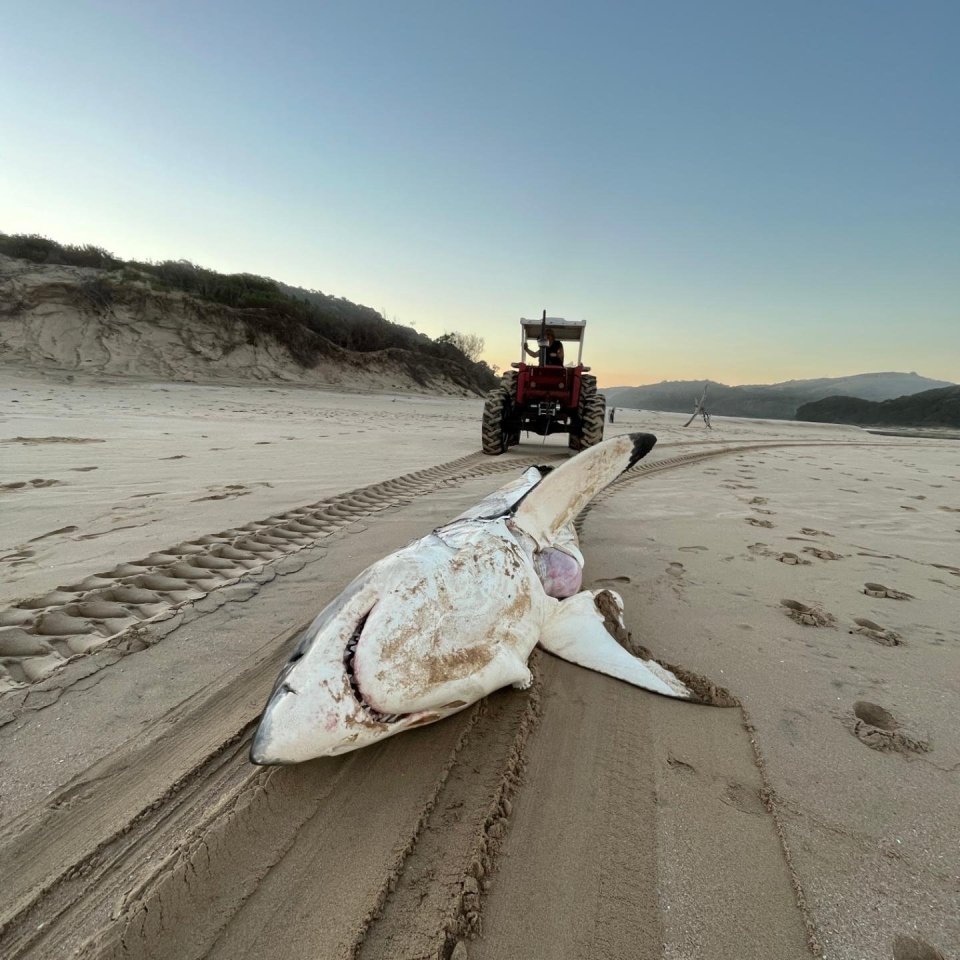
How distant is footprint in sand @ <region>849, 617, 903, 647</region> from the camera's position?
212 cm

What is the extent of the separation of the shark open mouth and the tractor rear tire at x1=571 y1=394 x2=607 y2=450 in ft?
24.7

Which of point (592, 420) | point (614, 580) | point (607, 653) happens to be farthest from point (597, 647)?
point (592, 420)

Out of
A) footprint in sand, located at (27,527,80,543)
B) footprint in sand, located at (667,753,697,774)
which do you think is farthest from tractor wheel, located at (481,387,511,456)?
footprint in sand, located at (667,753,697,774)

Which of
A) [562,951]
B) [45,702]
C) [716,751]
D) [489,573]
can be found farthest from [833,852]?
[45,702]

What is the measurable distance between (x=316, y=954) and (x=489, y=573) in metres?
1.03

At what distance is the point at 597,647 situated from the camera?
75.3 inches

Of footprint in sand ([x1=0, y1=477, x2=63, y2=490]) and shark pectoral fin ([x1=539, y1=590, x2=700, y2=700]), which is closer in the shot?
shark pectoral fin ([x1=539, y1=590, x2=700, y2=700])

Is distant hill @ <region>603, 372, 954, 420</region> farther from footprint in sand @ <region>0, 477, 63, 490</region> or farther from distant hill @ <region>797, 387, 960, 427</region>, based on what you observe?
footprint in sand @ <region>0, 477, 63, 490</region>

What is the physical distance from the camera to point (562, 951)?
0.94 meters

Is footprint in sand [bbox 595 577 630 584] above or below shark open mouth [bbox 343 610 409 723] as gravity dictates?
below

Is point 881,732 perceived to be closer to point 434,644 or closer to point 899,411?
point 434,644

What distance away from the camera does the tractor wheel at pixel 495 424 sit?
8.20 m

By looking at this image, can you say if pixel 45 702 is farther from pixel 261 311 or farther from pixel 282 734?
pixel 261 311

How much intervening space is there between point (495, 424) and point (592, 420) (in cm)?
176
